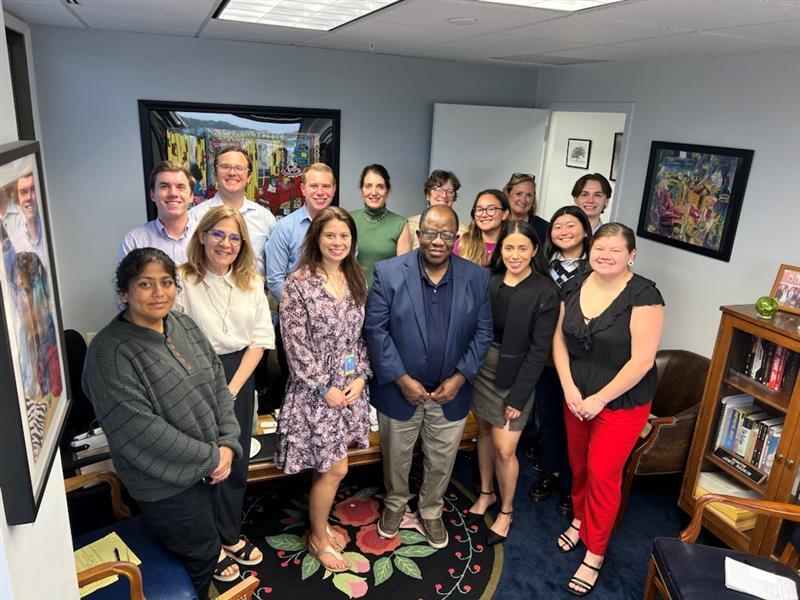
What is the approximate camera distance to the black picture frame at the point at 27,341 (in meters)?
0.93

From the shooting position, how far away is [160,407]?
6.00 feet

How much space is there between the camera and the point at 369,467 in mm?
3344

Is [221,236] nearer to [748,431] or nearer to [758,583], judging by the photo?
[758,583]

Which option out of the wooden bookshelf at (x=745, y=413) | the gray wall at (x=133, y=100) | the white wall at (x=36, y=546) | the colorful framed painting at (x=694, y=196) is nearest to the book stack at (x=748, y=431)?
the wooden bookshelf at (x=745, y=413)

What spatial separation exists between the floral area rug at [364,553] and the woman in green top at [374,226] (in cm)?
126

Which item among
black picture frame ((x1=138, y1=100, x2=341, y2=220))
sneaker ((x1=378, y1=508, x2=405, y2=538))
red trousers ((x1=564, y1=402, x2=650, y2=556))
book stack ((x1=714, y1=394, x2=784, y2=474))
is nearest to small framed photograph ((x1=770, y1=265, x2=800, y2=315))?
book stack ((x1=714, y1=394, x2=784, y2=474))

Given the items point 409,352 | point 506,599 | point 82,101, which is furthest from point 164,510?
point 82,101

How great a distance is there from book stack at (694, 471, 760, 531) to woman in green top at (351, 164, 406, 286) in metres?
2.04

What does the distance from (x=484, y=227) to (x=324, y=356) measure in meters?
1.20

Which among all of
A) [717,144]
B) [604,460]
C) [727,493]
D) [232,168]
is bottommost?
[727,493]

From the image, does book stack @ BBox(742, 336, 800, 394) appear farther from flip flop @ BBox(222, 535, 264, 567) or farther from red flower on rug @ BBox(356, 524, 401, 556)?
flip flop @ BBox(222, 535, 264, 567)

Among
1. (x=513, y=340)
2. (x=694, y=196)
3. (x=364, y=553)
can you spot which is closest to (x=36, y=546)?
(x=364, y=553)

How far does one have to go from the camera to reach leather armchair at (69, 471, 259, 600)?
1.67m

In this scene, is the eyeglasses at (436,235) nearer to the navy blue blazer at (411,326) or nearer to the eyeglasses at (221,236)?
the navy blue blazer at (411,326)
